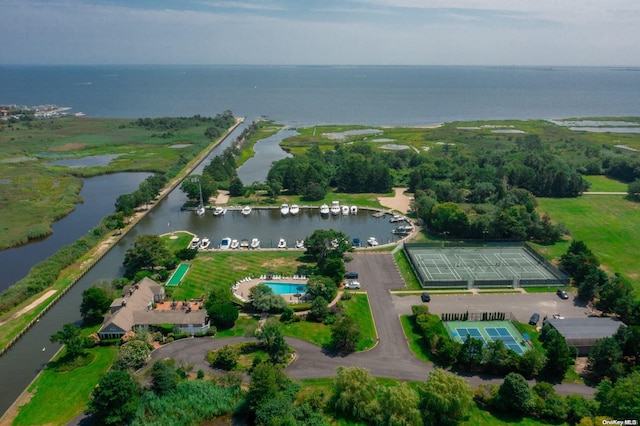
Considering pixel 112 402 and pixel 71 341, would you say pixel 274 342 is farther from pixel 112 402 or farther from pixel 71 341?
pixel 71 341

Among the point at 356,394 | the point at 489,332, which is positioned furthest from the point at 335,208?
the point at 356,394

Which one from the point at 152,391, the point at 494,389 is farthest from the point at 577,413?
the point at 152,391

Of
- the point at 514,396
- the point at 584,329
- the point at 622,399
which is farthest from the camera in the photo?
the point at 584,329

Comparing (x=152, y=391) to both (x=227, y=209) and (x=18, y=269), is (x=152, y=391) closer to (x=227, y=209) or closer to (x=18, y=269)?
(x=18, y=269)

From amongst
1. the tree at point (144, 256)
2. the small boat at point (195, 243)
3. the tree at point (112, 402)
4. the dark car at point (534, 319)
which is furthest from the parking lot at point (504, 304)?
the small boat at point (195, 243)

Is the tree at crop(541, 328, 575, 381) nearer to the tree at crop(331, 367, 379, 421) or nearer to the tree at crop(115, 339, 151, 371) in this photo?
the tree at crop(331, 367, 379, 421)
